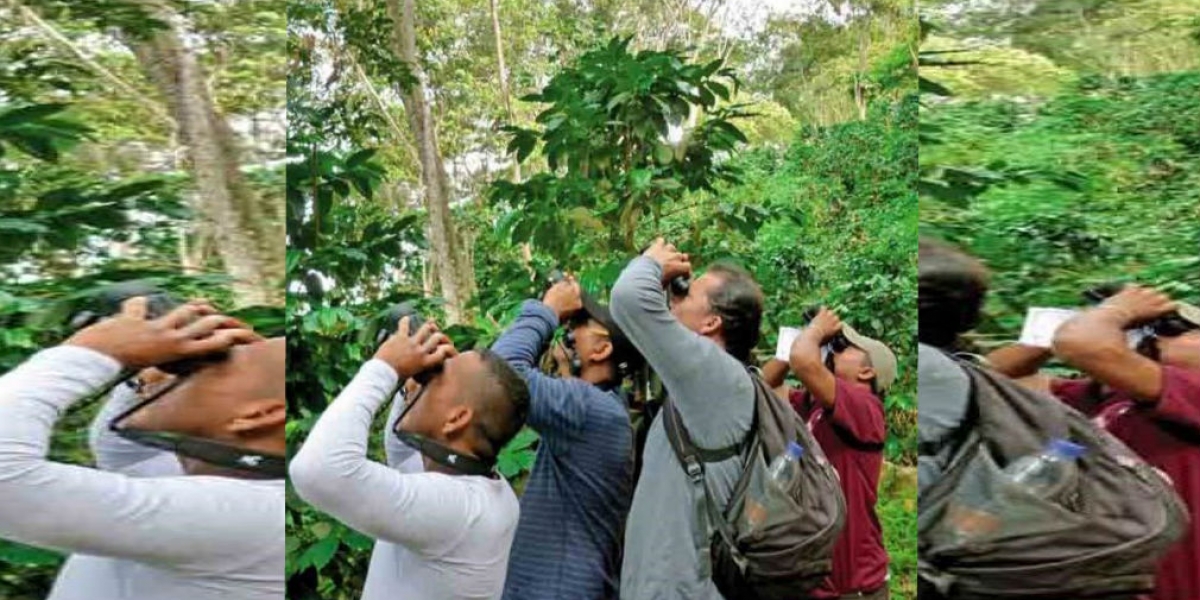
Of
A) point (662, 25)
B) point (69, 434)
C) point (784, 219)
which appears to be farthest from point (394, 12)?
point (69, 434)

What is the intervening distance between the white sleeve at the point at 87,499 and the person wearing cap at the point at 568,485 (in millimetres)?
662

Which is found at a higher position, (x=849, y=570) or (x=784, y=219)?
(x=784, y=219)

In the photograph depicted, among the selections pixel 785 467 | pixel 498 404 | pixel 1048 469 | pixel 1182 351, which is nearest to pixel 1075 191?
pixel 1182 351

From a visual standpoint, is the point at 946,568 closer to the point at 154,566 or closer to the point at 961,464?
the point at 961,464

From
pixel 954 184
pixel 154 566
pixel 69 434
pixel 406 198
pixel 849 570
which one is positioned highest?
pixel 954 184

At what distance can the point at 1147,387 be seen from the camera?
7.59ft

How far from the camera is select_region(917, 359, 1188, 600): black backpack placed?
2250 mm

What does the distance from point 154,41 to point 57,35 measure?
0.21 meters

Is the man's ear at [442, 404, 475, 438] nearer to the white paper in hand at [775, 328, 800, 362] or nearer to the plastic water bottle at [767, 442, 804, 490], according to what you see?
the plastic water bottle at [767, 442, 804, 490]

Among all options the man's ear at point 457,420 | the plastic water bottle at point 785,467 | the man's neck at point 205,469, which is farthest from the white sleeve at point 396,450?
the plastic water bottle at point 785,467

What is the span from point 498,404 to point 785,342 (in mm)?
→ 743

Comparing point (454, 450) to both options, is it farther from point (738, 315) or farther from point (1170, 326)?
point (1170, 326)

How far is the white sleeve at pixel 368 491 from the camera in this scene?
2.08 meters

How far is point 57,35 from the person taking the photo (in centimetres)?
246
